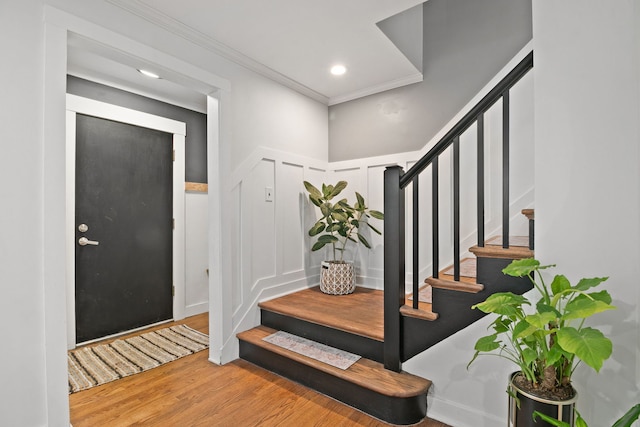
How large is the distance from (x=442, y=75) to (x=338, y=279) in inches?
78.5

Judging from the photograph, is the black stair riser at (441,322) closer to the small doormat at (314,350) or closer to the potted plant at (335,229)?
the small doormat at (314,350)

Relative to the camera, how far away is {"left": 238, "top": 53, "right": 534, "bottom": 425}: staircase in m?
1.55

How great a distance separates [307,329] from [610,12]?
2351 mm

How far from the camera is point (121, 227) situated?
294 cm

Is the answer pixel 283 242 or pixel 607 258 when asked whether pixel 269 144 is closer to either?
pixel 283 242

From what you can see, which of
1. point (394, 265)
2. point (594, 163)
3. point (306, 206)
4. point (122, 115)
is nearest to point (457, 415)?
point (394, 265)

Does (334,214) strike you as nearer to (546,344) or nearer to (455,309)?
(455,309)

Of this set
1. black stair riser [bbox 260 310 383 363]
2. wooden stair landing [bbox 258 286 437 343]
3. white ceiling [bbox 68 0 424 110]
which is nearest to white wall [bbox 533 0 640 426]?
wooden stair landing [bbox 258 286 437 343]

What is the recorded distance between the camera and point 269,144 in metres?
2.76

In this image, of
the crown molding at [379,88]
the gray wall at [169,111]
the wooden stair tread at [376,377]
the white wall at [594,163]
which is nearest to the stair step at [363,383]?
the wooden stair tread at [376,377]

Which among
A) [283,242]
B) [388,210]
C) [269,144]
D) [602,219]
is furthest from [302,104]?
[602,219]

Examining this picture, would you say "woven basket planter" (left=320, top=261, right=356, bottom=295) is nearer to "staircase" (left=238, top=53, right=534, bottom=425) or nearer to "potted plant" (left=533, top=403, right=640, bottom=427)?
"staircase" (left=238, top=53, right=534, bottom=425)

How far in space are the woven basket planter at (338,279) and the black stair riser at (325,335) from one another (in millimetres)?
562

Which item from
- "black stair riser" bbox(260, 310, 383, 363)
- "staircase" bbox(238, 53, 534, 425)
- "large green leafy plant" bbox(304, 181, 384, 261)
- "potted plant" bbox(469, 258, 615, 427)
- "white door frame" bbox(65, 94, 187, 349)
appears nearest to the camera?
"potted plant" bbox(469, 258, 615, 427)
